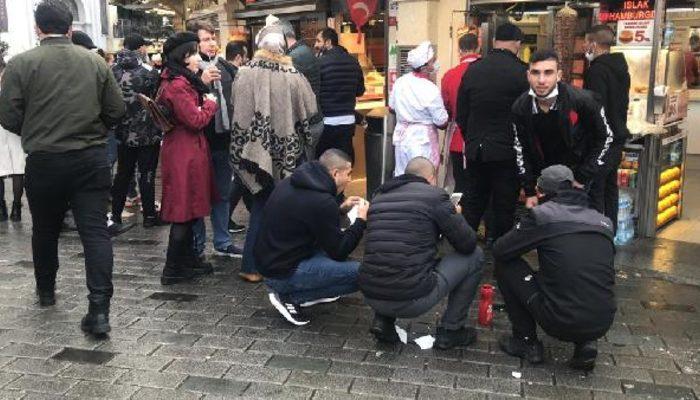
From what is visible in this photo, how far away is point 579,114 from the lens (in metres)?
4.61

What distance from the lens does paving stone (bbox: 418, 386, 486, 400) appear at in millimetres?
3473

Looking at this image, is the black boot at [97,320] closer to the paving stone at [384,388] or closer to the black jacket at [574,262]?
the paving stone at [384,388]

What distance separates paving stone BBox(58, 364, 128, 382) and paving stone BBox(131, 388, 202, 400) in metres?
0.25

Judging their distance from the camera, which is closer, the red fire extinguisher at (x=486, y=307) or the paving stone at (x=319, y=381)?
the paving stone at (x=319, y=381)

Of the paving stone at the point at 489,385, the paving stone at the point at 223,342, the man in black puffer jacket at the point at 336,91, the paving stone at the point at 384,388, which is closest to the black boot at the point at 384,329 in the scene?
the paving stone at the point at 384,388

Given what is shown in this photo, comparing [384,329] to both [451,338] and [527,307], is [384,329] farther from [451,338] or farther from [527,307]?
[527,307]

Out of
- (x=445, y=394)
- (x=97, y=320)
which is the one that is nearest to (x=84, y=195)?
(x=97, y=320)

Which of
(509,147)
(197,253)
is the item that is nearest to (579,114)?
(509,147)

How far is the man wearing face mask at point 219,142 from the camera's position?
5633 millimetres

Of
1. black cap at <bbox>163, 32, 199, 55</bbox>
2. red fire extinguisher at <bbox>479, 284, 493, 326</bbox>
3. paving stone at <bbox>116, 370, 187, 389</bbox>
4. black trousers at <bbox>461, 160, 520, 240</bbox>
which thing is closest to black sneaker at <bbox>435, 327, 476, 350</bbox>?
Result: red fire extinguisher at <bbox>479, 284, 493, 326</bbox>

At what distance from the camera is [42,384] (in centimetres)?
364

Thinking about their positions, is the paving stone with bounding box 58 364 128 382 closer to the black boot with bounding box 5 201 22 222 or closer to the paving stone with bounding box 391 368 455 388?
the paving stone with bounding box 391 368 455 388

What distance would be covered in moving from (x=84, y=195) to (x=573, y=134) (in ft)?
10.5

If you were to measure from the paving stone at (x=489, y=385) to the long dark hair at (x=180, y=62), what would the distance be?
287cm
